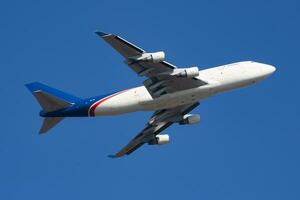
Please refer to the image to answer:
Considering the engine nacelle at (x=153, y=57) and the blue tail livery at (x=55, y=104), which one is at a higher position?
the engine nacelle at (x=153, y=57)

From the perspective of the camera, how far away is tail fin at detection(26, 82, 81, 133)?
277ft

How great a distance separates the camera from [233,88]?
285 ft

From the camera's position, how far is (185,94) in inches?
3329

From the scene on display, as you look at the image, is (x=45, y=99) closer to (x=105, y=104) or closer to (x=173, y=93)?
(x=105, y=104)

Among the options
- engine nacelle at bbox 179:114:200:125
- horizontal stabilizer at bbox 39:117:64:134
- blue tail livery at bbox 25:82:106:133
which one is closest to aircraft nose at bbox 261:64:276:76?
engine nacelle at bbox 179:114:200:125

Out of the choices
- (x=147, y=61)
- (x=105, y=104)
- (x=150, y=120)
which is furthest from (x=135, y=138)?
(x=147, y=61)

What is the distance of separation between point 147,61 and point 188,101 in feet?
27.3

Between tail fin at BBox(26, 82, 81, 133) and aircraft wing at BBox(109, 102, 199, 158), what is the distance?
34.0 feet

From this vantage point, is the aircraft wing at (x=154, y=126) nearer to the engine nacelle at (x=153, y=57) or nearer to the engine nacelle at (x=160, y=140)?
the engine nacelle at (x=160, y=140)

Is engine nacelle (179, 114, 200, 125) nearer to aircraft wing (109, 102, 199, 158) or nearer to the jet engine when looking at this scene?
aircraft wing (109, 102, 199, 158)

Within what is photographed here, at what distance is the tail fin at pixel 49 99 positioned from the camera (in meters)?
84.4

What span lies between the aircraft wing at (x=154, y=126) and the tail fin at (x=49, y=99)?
408 inches

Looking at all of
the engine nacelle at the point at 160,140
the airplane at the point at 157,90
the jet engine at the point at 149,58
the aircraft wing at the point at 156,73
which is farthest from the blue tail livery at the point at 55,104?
the engine nacelle at the point at 160,140

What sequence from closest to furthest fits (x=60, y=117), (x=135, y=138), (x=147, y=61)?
(x=147, y=61)
(x=60, y=117)
(x=135, y=138)
